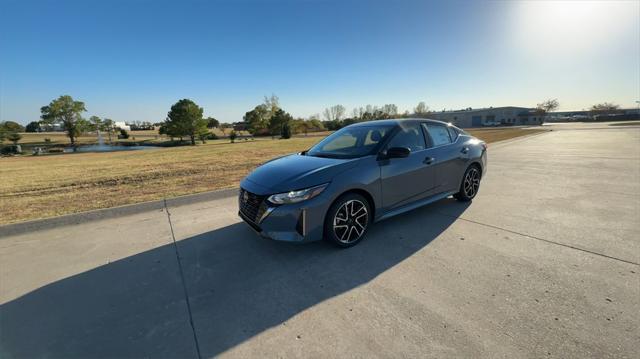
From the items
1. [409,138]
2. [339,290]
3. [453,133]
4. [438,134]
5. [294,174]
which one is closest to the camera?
[339,290]

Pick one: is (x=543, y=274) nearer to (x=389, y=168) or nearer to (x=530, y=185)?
(x=389, y=168)

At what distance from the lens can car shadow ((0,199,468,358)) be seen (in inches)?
86.8

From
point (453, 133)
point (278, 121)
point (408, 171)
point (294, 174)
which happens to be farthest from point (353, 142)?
point (278, 121)

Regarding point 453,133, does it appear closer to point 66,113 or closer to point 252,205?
point 252,205

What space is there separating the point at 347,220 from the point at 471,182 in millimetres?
3142

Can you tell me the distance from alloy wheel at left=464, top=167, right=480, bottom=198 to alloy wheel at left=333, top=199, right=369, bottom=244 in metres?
2.64

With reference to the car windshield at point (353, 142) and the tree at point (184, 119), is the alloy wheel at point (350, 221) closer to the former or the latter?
the car windshield at point (353, 142)

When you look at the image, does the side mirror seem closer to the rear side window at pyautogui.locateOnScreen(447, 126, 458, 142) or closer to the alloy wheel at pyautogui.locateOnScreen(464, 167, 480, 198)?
the rear side window at pyautogui.locateOnScreen(447, 126, 458, 142)

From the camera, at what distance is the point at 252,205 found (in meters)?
3.50

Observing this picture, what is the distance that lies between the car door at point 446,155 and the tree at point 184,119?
161 ft

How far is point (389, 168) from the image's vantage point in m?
3.87

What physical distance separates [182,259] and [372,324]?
250 cm

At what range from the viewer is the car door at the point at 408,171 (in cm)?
388

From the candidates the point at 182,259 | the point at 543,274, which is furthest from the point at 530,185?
the point at 182,259
